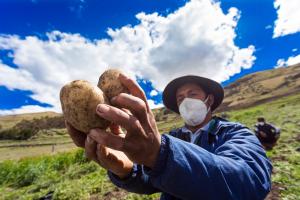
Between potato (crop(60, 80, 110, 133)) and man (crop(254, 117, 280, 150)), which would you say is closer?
potato (crop(60, 80, 110, 133))

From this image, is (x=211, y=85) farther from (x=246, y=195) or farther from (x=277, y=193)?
(x=277, y=193)

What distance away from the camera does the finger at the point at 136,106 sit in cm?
128

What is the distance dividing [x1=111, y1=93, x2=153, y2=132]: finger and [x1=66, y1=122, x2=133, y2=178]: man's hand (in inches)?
18.4

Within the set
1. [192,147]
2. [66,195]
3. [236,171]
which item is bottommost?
[66,195]

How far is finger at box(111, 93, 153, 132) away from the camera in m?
1.28

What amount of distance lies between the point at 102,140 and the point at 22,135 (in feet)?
228

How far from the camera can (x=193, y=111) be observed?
3.15 metres

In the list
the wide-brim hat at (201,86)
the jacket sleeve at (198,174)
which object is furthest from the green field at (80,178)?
the jacket sleeve at (198,174)

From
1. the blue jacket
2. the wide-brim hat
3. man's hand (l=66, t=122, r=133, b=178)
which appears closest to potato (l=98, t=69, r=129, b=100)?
man's hand (l=66, t=122, r=133, b=178)

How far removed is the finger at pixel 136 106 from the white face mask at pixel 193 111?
72.9 inches

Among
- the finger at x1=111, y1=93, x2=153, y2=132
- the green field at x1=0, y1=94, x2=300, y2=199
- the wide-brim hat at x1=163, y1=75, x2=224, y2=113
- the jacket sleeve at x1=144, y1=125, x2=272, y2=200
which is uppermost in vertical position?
the wide-brim hat at x1=163, y1=75, x2=224, y2=113

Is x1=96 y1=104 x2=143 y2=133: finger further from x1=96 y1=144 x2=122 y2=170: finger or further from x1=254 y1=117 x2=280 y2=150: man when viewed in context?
x1=254 y1=117 x2=280 y2=150: man

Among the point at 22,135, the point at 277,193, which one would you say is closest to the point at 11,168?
the point at 277,193

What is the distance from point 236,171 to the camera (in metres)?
1.41
